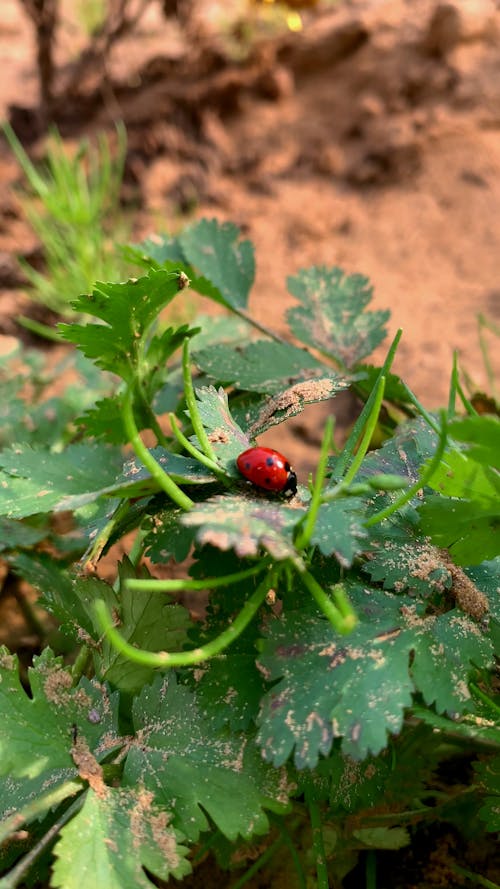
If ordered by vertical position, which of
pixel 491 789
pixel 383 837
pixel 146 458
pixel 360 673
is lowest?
pixel 383 837

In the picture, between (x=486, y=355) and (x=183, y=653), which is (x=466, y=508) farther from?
(x=486, y=355)

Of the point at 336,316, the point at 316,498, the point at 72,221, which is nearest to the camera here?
the point at 316,498

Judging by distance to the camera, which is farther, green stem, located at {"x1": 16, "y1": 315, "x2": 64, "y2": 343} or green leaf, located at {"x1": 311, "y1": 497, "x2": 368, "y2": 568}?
green stem, located at {"x1": 16, "y1": 315, "x2": 64, "y2": 343}

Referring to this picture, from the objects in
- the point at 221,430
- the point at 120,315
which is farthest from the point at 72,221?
the point at 221,430

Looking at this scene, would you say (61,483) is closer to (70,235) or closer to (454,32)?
(70,235)

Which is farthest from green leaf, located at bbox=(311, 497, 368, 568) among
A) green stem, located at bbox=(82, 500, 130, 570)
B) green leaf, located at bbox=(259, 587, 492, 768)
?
green stem, located at bbox=(82, 500, 130, 570)

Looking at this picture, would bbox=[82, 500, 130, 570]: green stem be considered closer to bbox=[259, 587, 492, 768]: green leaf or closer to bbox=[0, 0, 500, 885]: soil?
bbox=[259, 587, 492, 768]: green leaf

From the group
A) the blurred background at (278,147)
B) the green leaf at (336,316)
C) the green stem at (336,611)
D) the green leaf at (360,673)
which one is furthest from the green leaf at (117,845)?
the blurred background at (278,147)
